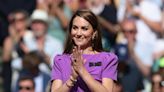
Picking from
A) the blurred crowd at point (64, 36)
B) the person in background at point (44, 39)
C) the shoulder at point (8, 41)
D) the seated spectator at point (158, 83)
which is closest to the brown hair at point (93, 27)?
the seated spectator at point (158, 83)

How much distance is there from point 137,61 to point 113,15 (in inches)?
31.4

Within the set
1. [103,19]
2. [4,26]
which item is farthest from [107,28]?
[4,26]

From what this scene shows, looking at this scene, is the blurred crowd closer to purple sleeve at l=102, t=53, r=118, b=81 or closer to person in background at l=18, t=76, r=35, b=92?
person in background at l=18, t=76, r=35, b=92

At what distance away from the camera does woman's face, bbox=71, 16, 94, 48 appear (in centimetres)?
404

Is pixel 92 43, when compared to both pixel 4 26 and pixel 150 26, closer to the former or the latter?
pixel 150 26

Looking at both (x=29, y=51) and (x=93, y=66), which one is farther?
(x=29, y=51)

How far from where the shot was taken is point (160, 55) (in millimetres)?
8320

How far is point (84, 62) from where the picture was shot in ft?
12.8

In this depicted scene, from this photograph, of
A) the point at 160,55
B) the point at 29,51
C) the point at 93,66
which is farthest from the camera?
the point at 29,51

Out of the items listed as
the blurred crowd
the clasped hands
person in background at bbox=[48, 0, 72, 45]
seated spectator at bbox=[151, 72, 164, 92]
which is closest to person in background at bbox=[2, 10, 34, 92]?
the blurred crowd

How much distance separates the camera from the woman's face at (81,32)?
159 inches

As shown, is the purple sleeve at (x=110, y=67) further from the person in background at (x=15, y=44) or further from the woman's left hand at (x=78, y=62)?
the person in background at (x=15, y=44)

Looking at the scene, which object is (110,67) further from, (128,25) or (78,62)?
(128,25)

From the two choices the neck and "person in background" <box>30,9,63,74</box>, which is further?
"person in background" <box>30,9,63,74</box>
